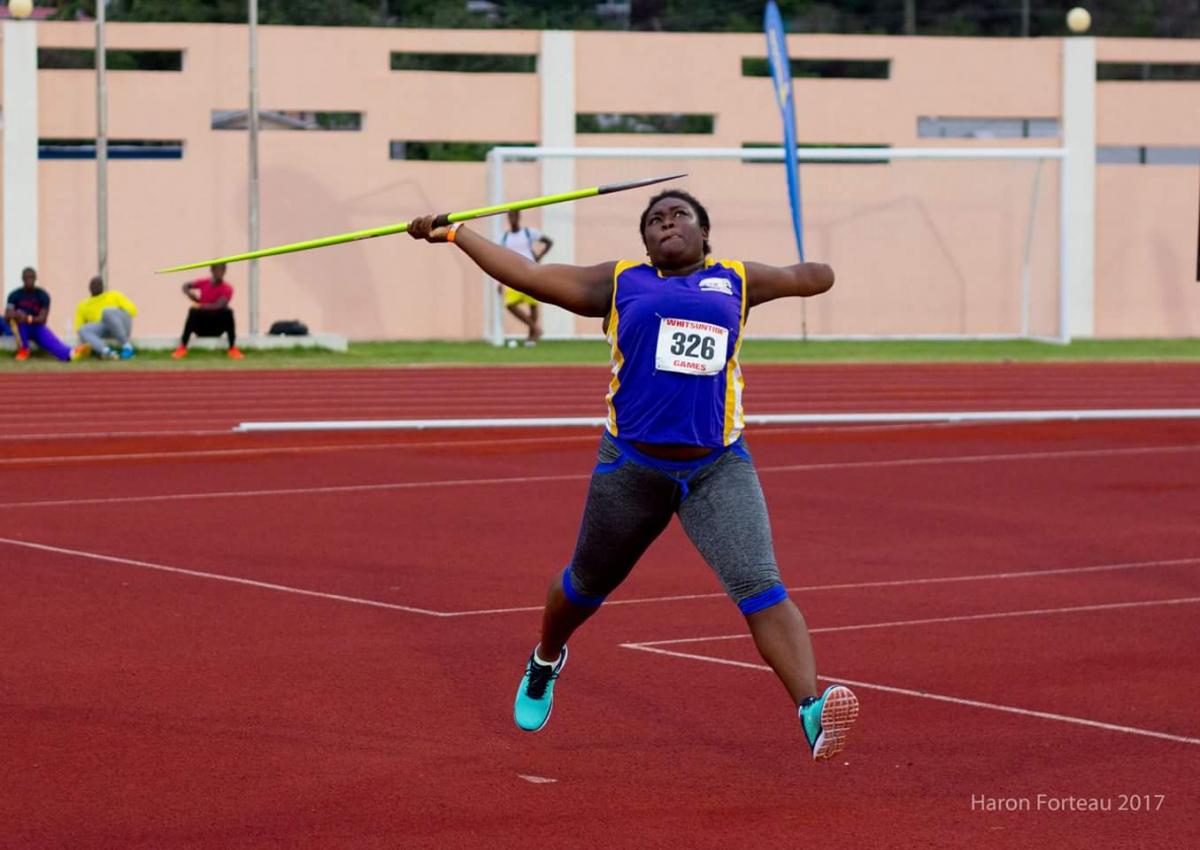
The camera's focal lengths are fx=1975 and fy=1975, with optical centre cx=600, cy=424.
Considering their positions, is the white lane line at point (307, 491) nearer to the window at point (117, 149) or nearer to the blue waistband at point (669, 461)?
the blue waistband at point (669, 461)

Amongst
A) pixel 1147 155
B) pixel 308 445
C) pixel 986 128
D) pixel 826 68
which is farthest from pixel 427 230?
pixel 826 68

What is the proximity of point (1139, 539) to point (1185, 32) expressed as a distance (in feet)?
132

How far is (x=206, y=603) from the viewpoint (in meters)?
8.80

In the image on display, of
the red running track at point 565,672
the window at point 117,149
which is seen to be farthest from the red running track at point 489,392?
the window at point 117,149

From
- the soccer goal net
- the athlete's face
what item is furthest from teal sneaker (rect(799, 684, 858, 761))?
the soccer goal net

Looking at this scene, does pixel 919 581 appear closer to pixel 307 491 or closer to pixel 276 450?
pixel 307 491

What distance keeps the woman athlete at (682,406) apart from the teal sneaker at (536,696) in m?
0.49

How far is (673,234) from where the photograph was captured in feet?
18.8

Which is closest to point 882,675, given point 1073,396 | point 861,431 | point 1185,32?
point 861,431

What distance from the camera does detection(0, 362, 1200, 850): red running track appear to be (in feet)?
17.7

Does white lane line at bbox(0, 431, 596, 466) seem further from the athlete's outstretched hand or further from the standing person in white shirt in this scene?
the athlete's outstretched hand

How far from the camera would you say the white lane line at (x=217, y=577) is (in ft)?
28.8

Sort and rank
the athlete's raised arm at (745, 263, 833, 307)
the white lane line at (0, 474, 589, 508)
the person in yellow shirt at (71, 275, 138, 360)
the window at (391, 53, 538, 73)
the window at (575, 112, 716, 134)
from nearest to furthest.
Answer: the athlete's raised arm at (745, 263, 833, 307)
the white lane line at (0, 474, 589, 508)
the person in yellow shirt at (71, 275, 138, 360)
the window at (575, 112, 716, 134)
the window at (391, 53, 538, 73)

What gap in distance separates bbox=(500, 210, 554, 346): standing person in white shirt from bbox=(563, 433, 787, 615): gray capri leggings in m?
18.2
